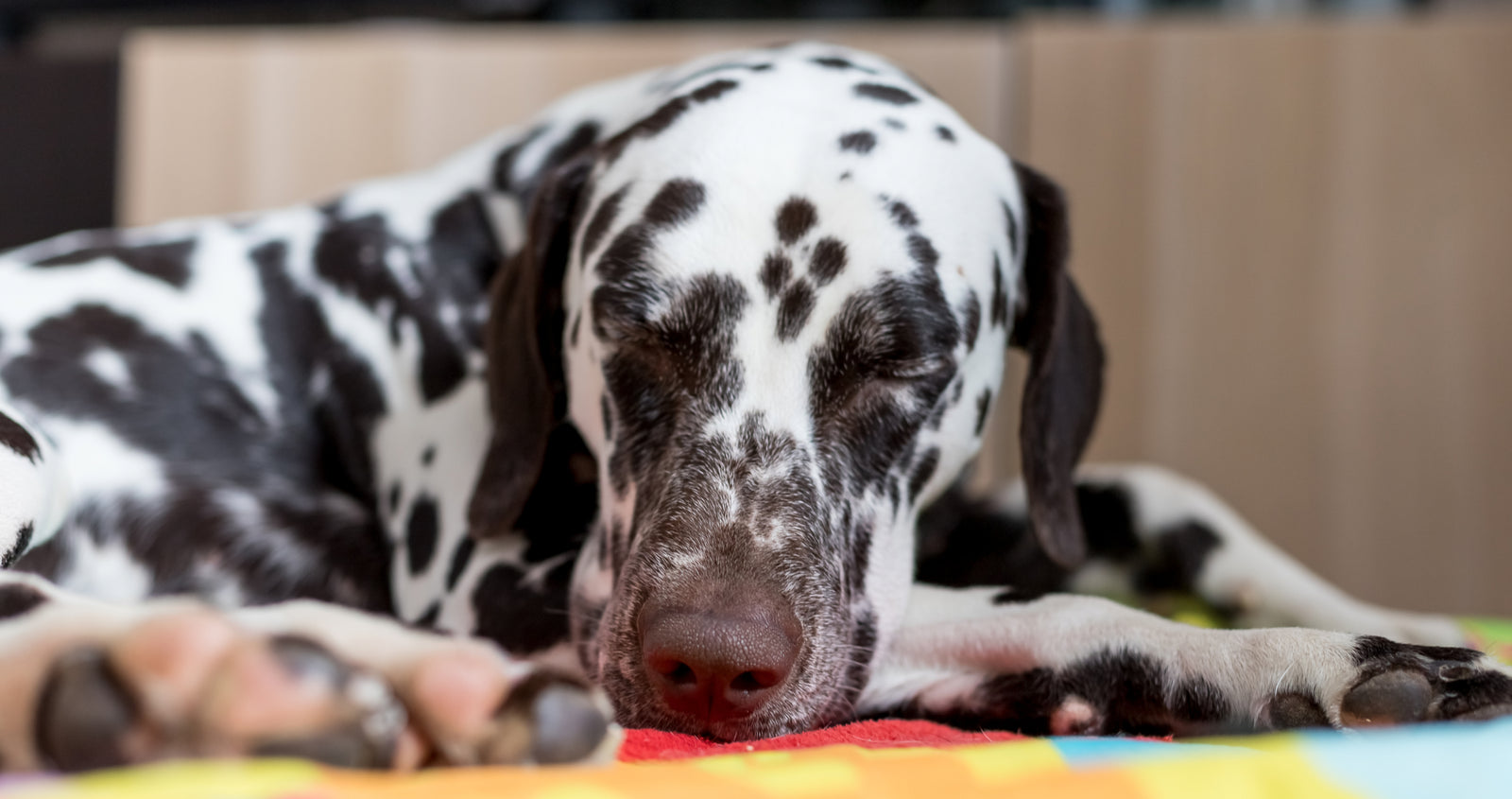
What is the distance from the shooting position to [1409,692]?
1185 millimetres

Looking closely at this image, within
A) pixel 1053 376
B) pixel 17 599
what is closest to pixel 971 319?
pixel 1053 376

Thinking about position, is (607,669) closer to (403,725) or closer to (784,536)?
(784,536)

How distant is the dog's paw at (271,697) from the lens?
84cm

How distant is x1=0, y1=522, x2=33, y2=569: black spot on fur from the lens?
143cm

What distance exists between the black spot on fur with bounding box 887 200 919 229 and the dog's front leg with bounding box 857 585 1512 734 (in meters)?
0.50

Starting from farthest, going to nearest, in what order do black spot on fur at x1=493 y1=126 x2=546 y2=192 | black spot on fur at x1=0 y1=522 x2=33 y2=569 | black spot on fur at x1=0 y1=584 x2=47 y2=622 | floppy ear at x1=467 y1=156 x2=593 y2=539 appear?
black spot on fur at x1=493 y1=126 x2=546 y2=192
floppy ear at x1=467 y1=156 x2=593 y2=539
black spot on fur at x1=0 y1=522 x2=33 y2=569
black spot on fur at x1=0 y1=584 x2=47 y2=622

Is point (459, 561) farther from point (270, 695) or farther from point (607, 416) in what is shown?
point (270, 695)

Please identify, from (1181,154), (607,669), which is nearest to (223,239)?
(607,669)

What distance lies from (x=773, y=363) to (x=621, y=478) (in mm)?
267

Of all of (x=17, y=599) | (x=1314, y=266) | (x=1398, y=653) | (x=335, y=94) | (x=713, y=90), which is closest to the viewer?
(x=17, y=599)

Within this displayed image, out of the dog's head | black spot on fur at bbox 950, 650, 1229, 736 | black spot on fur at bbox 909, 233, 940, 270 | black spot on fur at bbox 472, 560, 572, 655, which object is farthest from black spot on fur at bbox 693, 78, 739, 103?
black spot on fur at bbox 950, 650, 1229, 736

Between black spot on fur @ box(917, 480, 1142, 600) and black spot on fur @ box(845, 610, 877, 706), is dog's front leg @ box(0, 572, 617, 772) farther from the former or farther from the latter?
black spot on fur @ box(917, 480, 1142, 600)

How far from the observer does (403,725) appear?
908mm

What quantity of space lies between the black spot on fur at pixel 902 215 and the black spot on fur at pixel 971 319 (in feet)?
0.41
